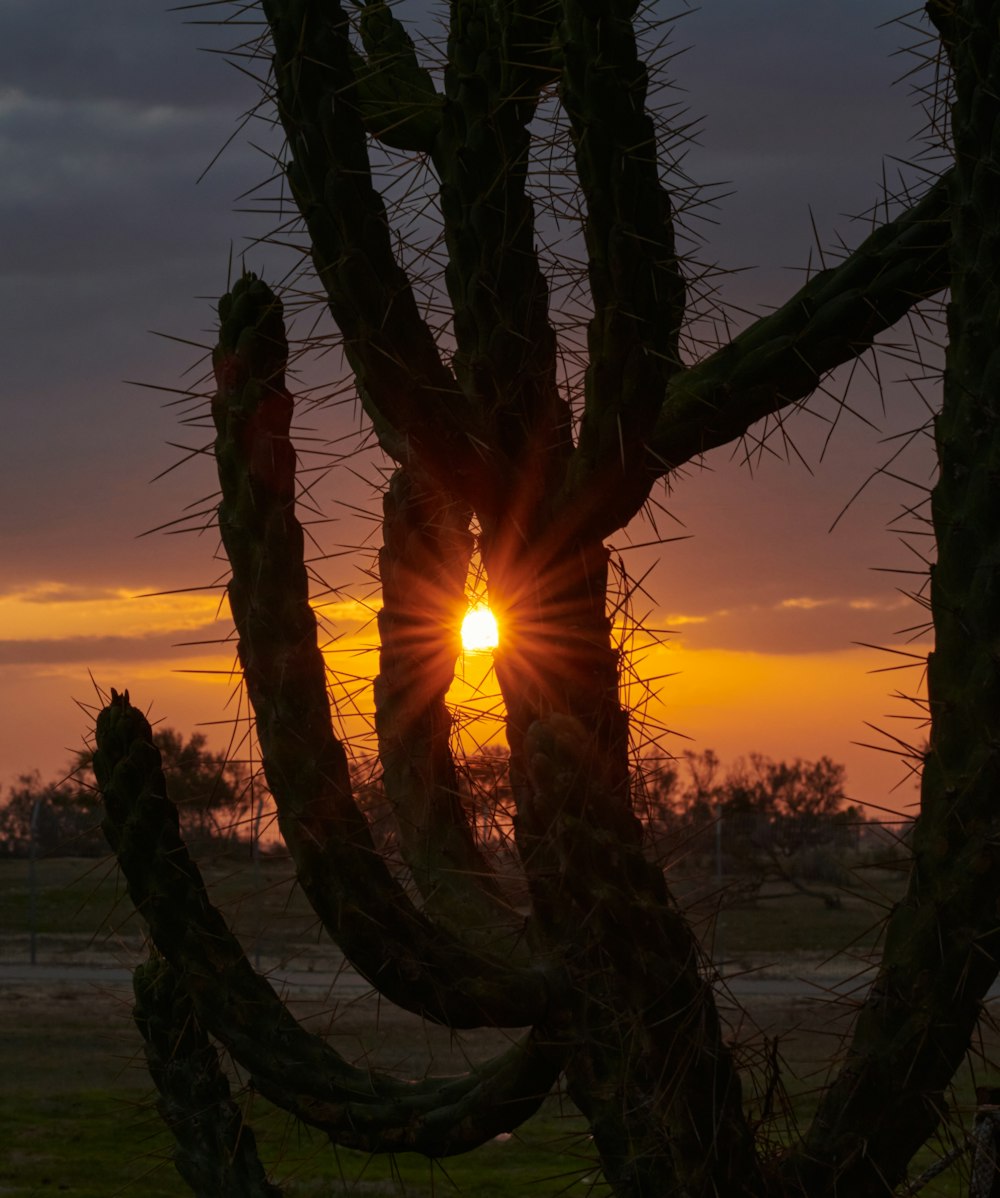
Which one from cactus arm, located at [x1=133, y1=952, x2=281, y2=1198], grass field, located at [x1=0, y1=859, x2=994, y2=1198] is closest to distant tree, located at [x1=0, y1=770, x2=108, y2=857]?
grass field, located at [x1=0, y1=859, x2=994, y2=1198]

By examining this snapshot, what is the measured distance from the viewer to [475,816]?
4.38 meters

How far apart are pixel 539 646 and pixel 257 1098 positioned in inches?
361

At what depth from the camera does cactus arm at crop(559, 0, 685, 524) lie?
132 inches

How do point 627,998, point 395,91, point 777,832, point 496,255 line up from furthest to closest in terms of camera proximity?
point 777,832 < point 395,91 < point 496,255 < point 627,998

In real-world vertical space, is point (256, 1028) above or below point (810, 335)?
below

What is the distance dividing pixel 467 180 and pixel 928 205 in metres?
1.39

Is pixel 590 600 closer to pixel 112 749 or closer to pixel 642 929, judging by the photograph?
pixel 642 929

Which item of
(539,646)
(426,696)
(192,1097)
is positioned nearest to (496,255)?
(539,646)

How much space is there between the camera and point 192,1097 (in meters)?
4.56

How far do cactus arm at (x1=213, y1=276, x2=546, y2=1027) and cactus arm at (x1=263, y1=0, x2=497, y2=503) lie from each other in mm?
249

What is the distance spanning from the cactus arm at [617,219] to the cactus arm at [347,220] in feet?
1.35

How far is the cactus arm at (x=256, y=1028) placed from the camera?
360cm

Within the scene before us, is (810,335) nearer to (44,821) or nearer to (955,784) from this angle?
(955,784)

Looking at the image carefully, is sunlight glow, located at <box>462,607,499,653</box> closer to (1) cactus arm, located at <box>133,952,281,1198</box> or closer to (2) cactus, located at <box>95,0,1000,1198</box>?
(2) cactus, located at <box>95,0,1000,1198</box>
